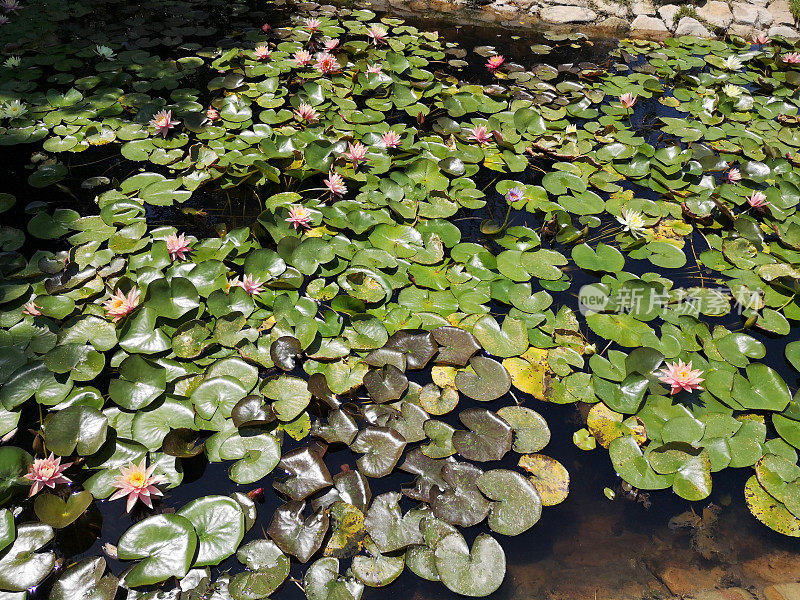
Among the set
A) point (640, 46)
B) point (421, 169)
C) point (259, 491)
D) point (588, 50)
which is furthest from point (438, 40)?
point (259, 491)

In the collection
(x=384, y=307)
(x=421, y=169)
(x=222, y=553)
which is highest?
(x=421, y=169)

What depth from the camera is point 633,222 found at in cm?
322

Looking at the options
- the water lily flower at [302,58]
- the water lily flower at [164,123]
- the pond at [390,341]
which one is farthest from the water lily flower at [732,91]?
the water lily flower at [164,123]

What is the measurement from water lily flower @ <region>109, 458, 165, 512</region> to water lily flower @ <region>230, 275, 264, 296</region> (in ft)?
3.44

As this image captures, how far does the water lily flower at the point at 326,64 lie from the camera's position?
15.4ft

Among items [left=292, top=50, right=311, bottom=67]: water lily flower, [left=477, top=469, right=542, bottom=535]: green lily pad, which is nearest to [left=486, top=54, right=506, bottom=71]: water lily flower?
[left=292, top=50, right=311, bottom=67]: water lily flower

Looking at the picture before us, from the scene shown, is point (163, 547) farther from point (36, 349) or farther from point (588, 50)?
point (588, 50)

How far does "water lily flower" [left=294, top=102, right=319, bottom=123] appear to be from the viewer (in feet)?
13.0

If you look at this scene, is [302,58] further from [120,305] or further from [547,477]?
[547,477]

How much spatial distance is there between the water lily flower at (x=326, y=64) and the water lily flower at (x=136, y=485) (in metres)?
4.02

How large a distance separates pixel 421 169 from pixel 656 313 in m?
1.89

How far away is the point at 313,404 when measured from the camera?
2371 mm

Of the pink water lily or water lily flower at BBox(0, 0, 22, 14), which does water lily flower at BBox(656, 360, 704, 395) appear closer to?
the pink water lily

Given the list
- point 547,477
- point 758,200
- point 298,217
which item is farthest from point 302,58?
point 547,477
